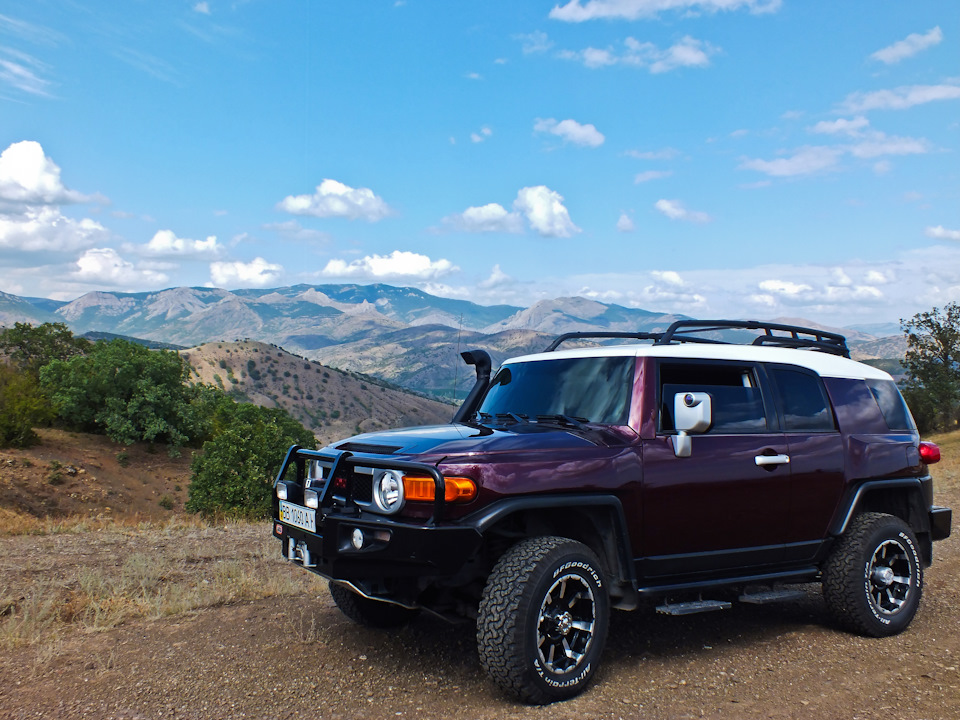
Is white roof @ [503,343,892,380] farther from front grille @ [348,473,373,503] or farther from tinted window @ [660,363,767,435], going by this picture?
front grille @ [348,473,373,503]

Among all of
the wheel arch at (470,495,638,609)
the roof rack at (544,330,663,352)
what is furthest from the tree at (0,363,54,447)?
the wheel arch at (470,495,638,609)

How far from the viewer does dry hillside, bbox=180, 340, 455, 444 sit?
386 ft

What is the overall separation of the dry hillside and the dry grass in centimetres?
10114

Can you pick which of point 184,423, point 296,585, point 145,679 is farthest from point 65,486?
point 145,679

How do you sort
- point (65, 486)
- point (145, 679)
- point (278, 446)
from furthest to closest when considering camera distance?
point (65, 486) → point (278, 446) → point (145, 679)

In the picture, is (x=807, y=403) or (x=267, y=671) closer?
(x=267, y=671)

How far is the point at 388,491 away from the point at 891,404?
4436 millimetres

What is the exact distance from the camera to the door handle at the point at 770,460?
17.5ft

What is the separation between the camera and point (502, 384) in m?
6.00

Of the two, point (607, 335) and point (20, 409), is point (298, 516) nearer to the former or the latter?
point (607, 335)

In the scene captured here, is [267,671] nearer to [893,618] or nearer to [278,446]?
[893,618]

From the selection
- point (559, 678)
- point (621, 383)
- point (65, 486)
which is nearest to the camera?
point (559, 678)

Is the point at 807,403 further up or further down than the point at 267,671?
further up

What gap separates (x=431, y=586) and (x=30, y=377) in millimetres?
39901
